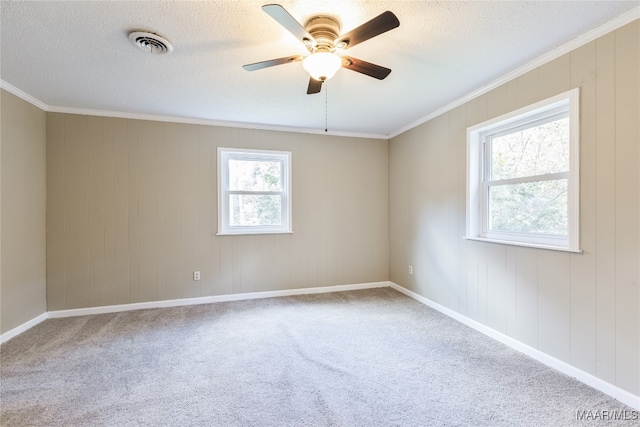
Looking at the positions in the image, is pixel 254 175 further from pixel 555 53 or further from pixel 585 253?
pixel 585 253

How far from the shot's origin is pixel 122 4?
171cm

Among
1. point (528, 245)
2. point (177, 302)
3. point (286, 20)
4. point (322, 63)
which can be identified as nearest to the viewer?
point (286, 20)

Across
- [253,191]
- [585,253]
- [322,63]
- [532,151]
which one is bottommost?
[585,253]

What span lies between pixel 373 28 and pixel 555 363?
8.89 ft

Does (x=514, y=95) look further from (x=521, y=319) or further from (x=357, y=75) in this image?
(x=521, y=319)

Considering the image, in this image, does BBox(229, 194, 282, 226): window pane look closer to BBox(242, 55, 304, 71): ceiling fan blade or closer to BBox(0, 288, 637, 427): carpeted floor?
BBox(0, 288, 637, 427): carpeted floor

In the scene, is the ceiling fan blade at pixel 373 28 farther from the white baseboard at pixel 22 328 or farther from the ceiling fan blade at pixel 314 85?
the white baseboard at pixel 22 328

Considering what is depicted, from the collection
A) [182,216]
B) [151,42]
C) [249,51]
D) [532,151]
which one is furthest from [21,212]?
[532,151]

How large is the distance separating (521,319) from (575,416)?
0.87 metres

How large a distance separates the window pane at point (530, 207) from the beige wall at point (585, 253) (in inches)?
8.5

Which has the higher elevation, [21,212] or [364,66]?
[364,66]

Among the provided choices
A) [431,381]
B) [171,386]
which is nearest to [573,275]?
[431,381]

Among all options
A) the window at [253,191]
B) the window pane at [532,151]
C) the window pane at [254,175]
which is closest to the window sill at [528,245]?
the window pane at [532,151]

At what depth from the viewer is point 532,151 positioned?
257 cm
